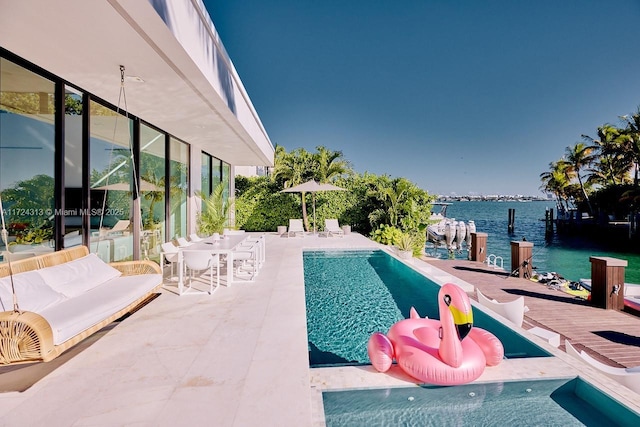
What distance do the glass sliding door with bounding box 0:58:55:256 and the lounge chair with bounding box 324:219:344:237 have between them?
1061cm

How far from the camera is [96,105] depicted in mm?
5648

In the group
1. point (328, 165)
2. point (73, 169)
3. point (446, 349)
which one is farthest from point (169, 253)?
point (328, 165)

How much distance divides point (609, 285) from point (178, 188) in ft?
35.4

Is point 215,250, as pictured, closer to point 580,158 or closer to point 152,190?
point 152,190

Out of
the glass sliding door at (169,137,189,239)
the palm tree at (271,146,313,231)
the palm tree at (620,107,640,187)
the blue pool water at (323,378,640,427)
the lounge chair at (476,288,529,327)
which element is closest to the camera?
the blue pool water at (323,378,640,427)

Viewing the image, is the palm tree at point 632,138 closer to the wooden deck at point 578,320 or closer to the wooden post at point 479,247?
the wooden post at point 479,247

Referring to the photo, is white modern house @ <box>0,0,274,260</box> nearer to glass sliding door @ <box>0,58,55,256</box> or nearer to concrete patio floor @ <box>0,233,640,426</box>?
glass sliding door @ <box>0,58,55,256</box>

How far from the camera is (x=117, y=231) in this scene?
6332mm

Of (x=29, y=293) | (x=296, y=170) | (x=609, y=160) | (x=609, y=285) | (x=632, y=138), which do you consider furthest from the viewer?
(x=609, y=160)

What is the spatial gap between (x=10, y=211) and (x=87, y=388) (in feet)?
9.26

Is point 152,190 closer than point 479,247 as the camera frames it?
Yes

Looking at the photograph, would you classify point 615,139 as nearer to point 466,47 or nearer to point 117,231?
point 466,47

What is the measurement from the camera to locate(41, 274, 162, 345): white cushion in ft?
9.93

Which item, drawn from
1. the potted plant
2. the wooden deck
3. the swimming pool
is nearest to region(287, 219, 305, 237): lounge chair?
the swimming pool
